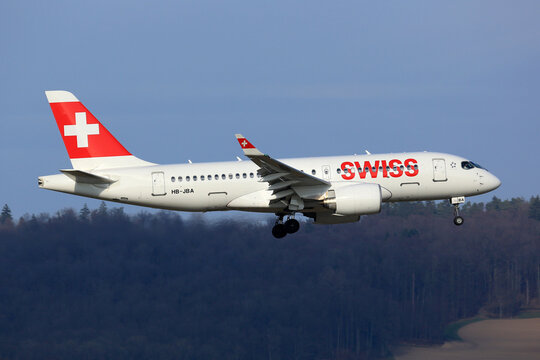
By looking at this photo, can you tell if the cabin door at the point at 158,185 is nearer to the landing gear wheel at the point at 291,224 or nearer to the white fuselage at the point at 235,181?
the white fuselage at the point at 235,181

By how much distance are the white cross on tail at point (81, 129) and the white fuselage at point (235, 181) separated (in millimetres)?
2807

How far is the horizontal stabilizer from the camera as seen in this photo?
46688mm

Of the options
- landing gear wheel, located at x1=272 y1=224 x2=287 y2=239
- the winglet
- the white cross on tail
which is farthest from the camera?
the white cross on tail

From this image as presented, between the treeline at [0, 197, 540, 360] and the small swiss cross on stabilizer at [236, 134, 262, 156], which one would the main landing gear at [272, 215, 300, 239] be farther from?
the treeline at [0, 197, 540, 360]

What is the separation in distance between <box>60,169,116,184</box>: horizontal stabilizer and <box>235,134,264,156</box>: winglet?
346 inches

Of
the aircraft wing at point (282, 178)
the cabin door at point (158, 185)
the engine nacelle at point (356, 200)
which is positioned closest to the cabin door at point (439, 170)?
the engine nacelle at point (356, 200)

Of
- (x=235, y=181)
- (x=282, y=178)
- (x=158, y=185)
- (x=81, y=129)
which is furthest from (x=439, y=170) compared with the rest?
(x=81, y=129)

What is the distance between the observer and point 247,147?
43156mm

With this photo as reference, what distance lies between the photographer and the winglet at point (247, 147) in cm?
4281

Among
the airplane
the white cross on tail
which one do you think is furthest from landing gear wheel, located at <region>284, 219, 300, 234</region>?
the white cross on tail

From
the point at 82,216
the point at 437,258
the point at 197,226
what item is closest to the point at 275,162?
the point at 197,226

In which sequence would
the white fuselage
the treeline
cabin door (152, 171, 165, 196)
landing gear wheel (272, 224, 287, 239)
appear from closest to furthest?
1. the white fuselage
2. cabin door (152, 171, 165, 196)
3. landing gear wheel (272, 224, 287, 239)
4. the treeline

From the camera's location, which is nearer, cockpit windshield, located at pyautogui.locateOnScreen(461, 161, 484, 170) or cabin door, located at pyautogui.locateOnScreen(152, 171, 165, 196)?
cabin door, located at pyautogui.locateOnScreen(152, 171, 165, 196)

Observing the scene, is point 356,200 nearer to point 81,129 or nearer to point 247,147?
point 247,147
